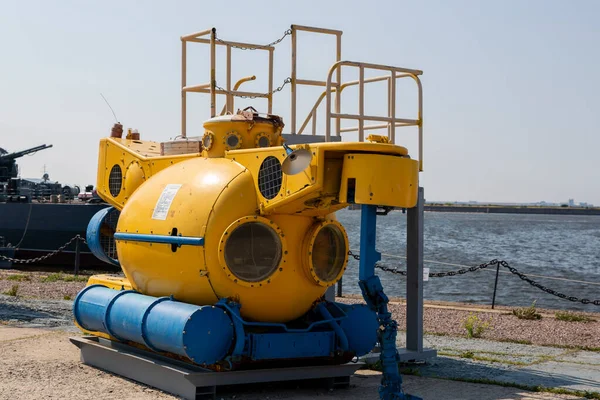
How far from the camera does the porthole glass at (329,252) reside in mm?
Answer: 8930

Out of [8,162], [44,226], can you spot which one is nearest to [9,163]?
[8,162]

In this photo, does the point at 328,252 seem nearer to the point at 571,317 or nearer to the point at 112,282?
the point at 112,282

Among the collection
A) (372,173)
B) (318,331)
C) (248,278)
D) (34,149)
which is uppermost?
(34,149)

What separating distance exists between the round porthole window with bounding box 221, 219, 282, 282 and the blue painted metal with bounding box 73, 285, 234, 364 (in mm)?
482

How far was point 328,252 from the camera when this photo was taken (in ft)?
29.8

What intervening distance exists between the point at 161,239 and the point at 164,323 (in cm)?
95

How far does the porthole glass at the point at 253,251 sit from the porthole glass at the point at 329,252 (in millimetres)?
459

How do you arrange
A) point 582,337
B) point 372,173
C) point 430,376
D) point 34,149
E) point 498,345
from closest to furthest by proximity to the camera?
point 372,173 < point 430,376 < point 498,345 < point 582,337 < point 34,149

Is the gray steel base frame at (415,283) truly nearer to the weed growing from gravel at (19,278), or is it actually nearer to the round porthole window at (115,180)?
the round porthole window at (115,180)

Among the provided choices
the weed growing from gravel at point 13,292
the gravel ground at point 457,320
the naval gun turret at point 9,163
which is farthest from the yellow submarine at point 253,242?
the naval gun turret at point 9,163

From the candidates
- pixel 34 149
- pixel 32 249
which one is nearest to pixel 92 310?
pixel 32 249

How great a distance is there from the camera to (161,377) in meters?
8.79

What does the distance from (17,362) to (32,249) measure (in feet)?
78.2

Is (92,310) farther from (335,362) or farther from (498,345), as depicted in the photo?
(498,345)
